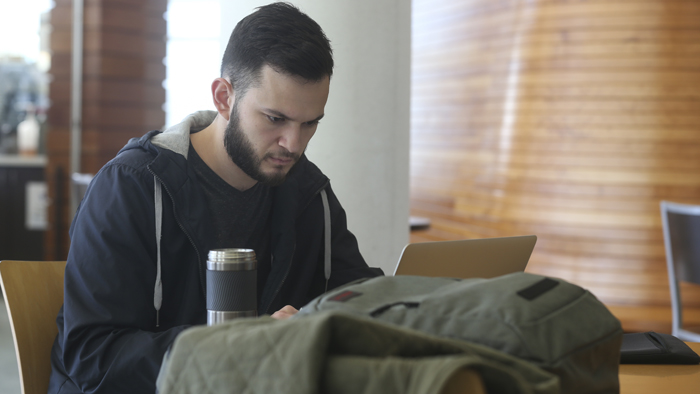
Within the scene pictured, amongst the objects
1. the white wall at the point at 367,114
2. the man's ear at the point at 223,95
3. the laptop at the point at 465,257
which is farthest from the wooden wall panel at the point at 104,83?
the laptop at the point at 465,257

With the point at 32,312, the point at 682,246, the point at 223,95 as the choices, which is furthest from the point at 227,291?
the point at 682,246

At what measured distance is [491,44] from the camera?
4.36 m

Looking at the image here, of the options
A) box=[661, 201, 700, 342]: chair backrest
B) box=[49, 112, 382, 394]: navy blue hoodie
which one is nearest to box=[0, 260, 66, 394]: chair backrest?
box=[49, 112, 382, 394]: navy blue hoodie

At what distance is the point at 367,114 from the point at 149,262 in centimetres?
110

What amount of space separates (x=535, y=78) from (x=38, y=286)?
10.9 feet

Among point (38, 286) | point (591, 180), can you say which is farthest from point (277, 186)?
point (591, 180)

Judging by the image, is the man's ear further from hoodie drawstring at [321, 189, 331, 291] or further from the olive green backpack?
the olive green backpack

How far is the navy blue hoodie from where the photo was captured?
1151 mm

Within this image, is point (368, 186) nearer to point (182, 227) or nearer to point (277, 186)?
point (277, 186)

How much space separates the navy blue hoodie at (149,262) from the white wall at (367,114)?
585 mm

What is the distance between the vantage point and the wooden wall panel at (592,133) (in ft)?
12.3

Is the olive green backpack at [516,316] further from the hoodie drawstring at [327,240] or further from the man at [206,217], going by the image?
the hoodie drawstring at [327,240]

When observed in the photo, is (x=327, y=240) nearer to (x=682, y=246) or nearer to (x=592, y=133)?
(x=682, y=246)

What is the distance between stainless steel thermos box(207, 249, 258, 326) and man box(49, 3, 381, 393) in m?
0.18
